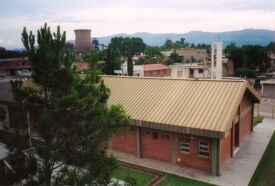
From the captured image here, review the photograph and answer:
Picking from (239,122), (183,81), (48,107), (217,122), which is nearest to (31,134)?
(48,107)

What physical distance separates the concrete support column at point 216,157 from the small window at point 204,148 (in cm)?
52

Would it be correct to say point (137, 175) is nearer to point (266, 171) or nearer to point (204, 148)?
point (204, 148)

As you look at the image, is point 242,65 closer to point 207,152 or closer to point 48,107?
point 207,152

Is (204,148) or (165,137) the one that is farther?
(165,137)

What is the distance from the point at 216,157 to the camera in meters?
18.7

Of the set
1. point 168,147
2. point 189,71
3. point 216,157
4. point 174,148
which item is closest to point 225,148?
point 216,157

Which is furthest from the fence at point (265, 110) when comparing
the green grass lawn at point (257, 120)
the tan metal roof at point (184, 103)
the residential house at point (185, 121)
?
the residential house at point (185, 121)

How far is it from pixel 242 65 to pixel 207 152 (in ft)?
184

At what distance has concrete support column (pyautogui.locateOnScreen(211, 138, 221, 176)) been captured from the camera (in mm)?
18578

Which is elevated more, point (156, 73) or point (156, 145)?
point (156, 73)

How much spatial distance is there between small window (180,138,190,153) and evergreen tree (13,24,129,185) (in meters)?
9.77

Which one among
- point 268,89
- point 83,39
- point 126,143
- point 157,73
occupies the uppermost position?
point 83,39

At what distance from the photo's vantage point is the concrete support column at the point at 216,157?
18.6m

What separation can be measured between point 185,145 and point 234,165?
11.7 feet
